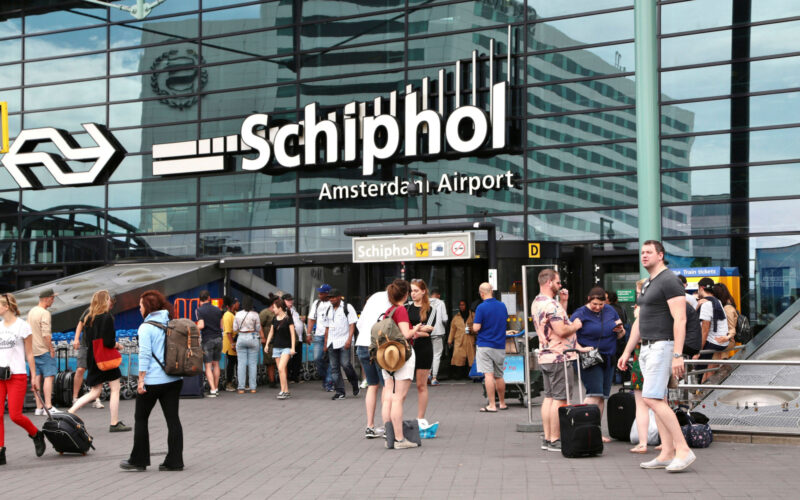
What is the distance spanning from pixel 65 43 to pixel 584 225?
15.8 m

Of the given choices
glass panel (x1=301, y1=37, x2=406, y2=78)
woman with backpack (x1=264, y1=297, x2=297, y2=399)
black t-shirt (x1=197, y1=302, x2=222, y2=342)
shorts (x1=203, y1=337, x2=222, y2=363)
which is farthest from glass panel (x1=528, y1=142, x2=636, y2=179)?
shorts (x1=203, y1=337, x2=222, y2=363)

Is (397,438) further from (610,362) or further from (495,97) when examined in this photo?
(495,97)

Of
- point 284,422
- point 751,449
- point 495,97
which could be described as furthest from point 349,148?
point 751,449

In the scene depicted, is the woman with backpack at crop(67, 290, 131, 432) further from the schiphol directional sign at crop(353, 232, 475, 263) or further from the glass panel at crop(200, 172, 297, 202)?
the glass panel at crop(200, 172, 297, 202)

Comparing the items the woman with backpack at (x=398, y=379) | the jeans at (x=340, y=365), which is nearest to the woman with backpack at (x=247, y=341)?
the jeans at (x=340, y=365)

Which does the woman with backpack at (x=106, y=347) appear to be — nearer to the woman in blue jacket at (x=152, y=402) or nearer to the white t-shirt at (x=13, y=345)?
the white t-shirt at (x=13, y=345)

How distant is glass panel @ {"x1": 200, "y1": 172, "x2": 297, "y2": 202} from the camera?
2489 cm

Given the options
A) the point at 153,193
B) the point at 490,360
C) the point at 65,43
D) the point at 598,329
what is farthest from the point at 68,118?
the point at 598,329

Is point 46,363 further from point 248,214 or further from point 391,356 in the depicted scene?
point 248,214

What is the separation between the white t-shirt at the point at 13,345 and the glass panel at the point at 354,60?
48.8 ft

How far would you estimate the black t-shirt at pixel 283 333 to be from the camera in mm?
17484

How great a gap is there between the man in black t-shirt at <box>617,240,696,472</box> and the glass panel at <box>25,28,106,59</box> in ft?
73.2

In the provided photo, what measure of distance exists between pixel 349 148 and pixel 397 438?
554 inches

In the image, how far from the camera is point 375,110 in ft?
77.2
